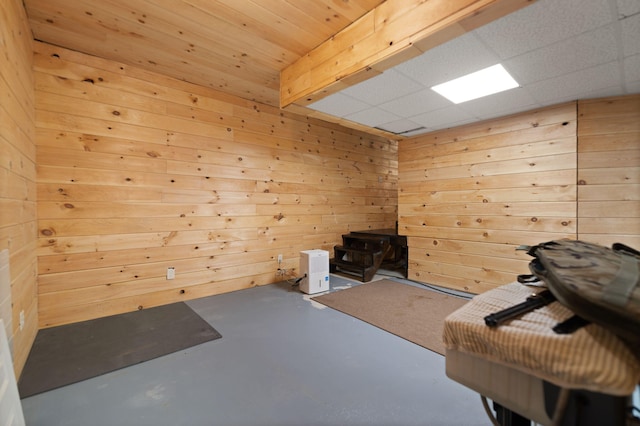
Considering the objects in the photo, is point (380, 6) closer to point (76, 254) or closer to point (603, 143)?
point (603, 143)

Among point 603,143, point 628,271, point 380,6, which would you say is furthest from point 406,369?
point 603,143

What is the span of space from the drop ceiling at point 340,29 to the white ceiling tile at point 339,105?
2 cm

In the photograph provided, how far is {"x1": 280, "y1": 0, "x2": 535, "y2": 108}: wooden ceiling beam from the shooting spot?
1506mm

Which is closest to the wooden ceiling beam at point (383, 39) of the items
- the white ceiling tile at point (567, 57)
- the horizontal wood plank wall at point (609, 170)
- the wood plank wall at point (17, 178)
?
the white ceiling tile at point (567, 57)

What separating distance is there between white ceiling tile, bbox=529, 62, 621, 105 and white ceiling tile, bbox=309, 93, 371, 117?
1.53m

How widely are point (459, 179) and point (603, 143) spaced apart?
1310 mm

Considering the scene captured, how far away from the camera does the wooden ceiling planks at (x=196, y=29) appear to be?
1892 millimetres

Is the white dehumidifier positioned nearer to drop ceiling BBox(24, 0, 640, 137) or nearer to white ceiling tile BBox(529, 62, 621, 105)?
drop ceiling BBox(24, 0, 640, 137)

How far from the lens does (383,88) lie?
2494 mm

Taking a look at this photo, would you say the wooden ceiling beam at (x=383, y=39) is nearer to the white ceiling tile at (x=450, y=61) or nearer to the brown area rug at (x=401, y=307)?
the white ceiling tile at (x=450, y=61)

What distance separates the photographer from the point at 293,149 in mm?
4094

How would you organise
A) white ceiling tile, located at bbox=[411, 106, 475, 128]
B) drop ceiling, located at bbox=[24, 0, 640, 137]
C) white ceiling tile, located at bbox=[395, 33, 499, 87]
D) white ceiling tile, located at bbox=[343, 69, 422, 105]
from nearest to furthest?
drop ceiling, located at bbox=[24, 0, 640, 137], white ceiling tile, located at bbox=[395, 33, 499, 87], white ceiling tile, located at bbox=[343, 69, 422, 105], white ceiling tile, located at bbox=[411, 106, 475, 128]

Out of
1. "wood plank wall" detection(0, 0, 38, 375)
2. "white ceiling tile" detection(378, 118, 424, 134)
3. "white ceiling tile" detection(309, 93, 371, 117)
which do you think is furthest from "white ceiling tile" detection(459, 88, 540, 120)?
"wood plank wall" detection(0, 0, 38, 375)

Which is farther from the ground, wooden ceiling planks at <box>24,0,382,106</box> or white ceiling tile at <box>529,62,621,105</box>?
wooden ceiling planks at <box>24,0,382,106</box>
